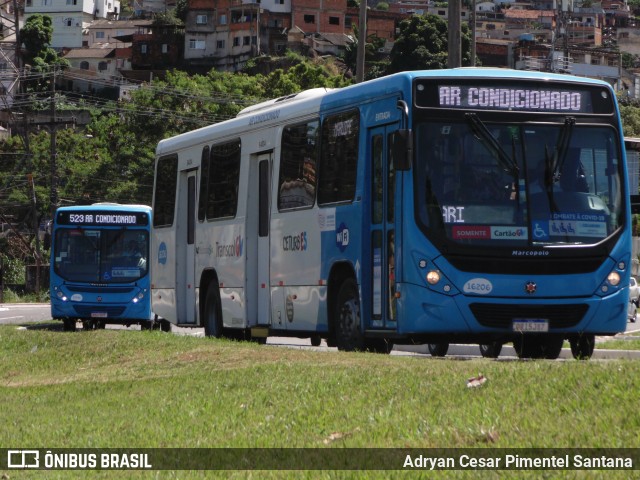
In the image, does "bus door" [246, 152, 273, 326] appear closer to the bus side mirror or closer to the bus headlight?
the bus side mirror

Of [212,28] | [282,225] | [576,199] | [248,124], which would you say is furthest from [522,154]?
[212,28]

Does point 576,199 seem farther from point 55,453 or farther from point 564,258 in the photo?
point 55,453

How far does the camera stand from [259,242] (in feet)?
69.4

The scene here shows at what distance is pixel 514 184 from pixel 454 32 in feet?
38.6

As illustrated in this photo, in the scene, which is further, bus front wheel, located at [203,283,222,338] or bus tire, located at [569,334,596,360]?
bus front wheel, located at [203,283,222,338]

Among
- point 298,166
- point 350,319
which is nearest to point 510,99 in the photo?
point 350,319

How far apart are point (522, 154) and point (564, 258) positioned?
1249 mm

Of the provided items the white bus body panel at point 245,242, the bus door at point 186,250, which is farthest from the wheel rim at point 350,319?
the bus door at point 186,250

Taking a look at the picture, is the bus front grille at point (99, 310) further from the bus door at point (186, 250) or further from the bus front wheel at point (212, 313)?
the bus front wheel at point (212, 313)

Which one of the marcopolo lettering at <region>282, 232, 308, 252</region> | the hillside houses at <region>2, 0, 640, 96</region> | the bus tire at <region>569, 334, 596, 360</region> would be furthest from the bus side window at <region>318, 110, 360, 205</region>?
the hillside houses at <region>2, 0, 640, 96</region>

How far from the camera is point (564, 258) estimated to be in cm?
1582

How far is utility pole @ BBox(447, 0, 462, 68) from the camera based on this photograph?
26.6 m

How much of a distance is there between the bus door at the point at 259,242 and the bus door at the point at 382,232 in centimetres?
405

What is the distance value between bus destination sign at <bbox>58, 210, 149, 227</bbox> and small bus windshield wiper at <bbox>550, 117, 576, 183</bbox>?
62.4 ft
